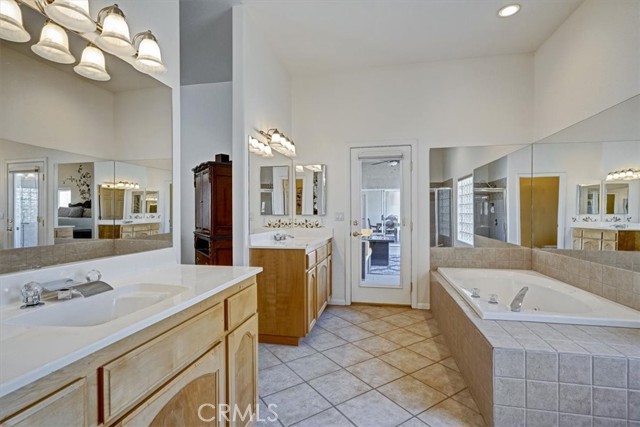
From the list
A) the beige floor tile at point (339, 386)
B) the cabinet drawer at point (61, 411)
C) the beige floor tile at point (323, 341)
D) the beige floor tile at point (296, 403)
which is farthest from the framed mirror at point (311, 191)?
the cabinet drawer at point (61, 411)

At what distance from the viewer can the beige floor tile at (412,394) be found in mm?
1823

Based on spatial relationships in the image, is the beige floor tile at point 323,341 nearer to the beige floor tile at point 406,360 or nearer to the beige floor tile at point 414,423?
the beige floor tile at point 406,360

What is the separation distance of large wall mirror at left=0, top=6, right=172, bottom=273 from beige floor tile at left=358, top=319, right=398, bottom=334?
6.66 feet

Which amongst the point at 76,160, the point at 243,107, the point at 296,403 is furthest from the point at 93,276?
the point at 243,107

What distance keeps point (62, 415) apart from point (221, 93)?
134 inches

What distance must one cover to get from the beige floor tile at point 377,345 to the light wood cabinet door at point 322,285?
537mm

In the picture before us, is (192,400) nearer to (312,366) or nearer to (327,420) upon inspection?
(327,420)

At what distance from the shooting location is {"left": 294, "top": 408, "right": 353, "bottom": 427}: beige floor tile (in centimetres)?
166

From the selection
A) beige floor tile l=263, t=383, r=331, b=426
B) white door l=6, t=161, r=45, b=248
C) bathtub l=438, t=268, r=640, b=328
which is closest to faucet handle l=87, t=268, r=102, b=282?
white door l=6, t=161, r=45, b=248

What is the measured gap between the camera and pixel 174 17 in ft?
6.54

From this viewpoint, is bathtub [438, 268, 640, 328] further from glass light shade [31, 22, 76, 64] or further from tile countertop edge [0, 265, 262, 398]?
glass light shade [31, 22, 76, 64]

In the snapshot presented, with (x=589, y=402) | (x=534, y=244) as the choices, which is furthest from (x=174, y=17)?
(x=534, y=244)

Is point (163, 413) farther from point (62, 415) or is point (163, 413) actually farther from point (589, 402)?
point (589, 402)

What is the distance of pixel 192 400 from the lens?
1079 mm
